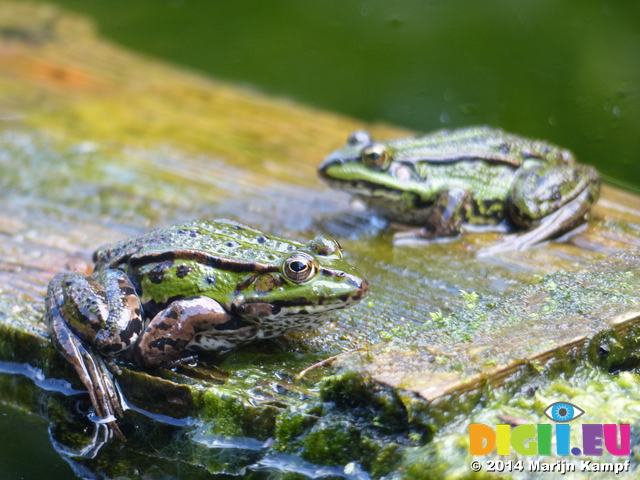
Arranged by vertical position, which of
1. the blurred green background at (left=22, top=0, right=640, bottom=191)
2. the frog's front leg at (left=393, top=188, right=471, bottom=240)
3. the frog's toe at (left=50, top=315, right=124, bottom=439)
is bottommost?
the frog's toe at (left=50, top=315, right=124, bottom=439)

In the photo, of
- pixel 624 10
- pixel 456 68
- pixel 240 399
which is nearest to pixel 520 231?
pixel 240 399

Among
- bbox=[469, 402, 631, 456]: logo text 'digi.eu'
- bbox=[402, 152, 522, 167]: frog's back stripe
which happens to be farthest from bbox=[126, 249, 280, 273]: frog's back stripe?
bbox=[402, 152, 522, 167]: frog's back stripe

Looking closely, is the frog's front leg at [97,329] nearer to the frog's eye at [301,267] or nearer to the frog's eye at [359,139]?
the frog's eye at [301,267]

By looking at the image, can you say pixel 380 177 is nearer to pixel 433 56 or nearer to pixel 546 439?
pixel 546 439

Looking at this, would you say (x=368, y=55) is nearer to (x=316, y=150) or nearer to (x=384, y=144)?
(x=316, y=150)

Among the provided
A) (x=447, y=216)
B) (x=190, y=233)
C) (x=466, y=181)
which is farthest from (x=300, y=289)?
(x=466, y=181)

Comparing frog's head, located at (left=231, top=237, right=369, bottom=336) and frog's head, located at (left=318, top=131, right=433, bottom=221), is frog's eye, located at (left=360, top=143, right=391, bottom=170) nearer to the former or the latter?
frog's head, located at (left=318, top=131, right=433, bottom=221)

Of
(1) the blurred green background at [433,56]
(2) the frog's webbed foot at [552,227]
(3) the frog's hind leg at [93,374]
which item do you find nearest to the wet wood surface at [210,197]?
(2) the frog's webbed foot at [552,227]
